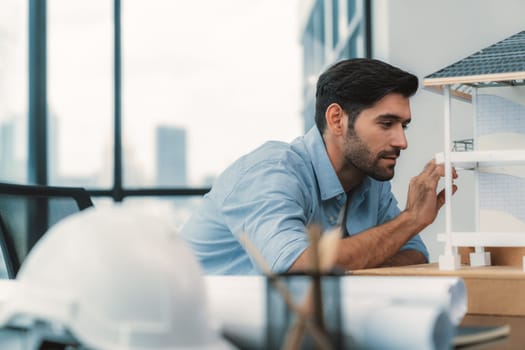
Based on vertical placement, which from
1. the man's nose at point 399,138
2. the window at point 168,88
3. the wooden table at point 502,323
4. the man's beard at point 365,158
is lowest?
the wooden table at point 502,323

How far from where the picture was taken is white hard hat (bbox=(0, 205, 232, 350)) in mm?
531

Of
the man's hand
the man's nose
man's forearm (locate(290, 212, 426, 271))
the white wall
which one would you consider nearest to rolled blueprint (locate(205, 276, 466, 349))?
man's forearm (locate(290, 212, 426, 271))

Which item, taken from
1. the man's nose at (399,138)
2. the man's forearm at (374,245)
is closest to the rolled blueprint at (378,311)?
the man's forearm at (374,245)

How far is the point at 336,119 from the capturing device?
6.11ft

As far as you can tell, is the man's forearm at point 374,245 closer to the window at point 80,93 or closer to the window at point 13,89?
the window at point 80,93

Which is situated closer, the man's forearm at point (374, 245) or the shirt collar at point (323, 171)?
the man's forearm at point (374, 245)

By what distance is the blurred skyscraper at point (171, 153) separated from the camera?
12.0 feet

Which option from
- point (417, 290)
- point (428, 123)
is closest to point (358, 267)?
point (417, 290)

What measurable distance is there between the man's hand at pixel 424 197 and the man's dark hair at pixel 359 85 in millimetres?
205

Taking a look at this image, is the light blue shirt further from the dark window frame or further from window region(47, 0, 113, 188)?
window region(47, 0, 113, 188)

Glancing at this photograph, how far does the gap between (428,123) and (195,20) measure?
1.22 meters

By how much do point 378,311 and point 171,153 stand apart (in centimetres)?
318

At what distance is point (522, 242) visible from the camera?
138cm

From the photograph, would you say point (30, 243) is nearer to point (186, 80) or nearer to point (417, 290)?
point (417, 290)
